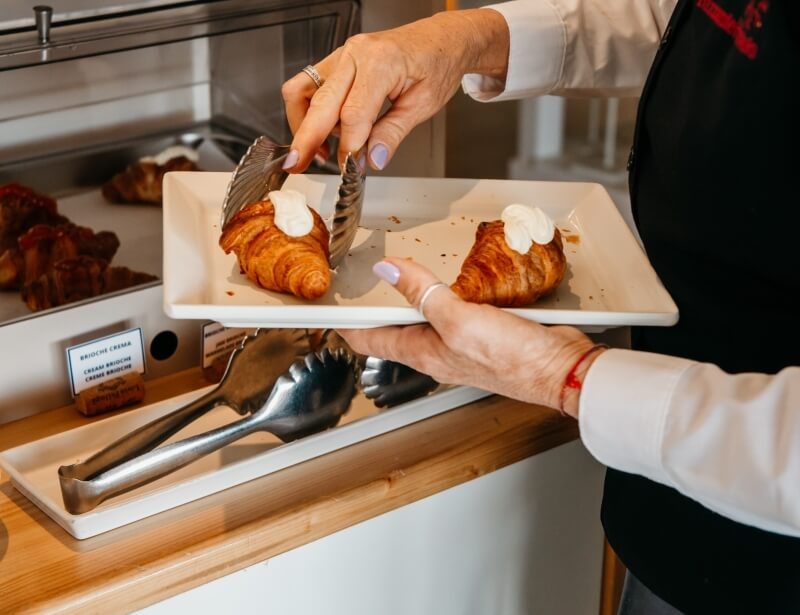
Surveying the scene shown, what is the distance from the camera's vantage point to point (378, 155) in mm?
1009

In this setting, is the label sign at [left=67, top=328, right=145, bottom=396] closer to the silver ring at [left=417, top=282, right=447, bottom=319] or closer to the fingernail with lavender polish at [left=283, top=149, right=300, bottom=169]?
the fingernail with lavender polish at [left=283, top=149, right=300, bottom=169]

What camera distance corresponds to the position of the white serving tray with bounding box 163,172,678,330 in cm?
88

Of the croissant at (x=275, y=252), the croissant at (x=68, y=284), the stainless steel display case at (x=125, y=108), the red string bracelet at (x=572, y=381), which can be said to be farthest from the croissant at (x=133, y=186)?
the red string bracelet at (x=572, y=381)

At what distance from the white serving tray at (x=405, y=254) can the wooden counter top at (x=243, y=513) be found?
18 cm

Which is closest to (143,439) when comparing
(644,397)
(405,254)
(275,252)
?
(275,252)

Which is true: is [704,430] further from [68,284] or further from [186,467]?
[68,284]

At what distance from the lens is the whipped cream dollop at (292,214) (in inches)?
38.3

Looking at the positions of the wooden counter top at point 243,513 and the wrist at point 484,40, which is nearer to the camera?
the wooden counter top at point 243,513

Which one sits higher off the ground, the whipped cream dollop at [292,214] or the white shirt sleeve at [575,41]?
the white shirt sleeve at [575,41]

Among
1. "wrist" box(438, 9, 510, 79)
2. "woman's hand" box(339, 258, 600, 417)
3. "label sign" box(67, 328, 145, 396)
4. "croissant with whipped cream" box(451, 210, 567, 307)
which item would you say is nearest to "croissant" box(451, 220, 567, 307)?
"croissant with whipped cream" box(451, 210, 567, 307)

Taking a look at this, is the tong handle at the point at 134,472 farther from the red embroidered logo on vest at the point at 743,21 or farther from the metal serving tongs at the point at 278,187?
the red embroidered logo on vest at the point at 743,21

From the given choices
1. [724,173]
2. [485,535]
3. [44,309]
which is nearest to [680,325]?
[724,173]

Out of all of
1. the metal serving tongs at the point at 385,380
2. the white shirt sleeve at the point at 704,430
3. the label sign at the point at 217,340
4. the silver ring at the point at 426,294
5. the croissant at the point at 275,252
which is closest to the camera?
the white shirt sleeve at the point at 704,430

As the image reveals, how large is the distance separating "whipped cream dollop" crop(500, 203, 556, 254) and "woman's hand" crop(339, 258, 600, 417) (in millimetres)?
149
